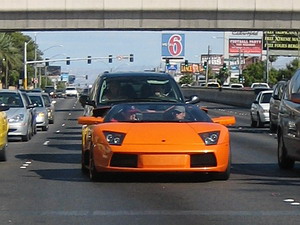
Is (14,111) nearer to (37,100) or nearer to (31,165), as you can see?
(37,100)

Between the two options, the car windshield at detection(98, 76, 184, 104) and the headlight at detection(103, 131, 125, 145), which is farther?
the car windshield at detection(98, 76, 184, 104)

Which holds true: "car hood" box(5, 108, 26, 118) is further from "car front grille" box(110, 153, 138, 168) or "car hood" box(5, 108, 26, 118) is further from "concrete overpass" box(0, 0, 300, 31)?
"concrete overpass" box(0, 0, 300, 31)

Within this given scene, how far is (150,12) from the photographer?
44.0 metres

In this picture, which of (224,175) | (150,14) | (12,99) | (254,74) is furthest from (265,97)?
(254,74)

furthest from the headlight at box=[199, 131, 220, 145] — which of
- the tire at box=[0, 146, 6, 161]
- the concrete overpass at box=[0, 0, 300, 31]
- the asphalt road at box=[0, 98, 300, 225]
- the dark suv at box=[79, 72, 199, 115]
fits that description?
the concrete overpass at box=[0, 0, 300, 31]

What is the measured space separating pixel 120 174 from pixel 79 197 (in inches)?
97.9

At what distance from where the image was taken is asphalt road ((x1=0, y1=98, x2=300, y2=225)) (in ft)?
34.1

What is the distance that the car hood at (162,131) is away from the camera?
13422mm

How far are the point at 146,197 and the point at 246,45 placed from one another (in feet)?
496

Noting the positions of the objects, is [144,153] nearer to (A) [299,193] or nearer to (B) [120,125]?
(B) [120,125]

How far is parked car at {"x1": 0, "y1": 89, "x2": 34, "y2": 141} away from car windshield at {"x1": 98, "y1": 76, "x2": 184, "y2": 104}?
7776 mm

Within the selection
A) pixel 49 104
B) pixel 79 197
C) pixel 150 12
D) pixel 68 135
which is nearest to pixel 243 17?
pixel 150 12

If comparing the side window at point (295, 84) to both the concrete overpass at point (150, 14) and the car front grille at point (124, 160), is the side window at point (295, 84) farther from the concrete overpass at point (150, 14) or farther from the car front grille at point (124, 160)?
the concrete overpass at point (150, 14)

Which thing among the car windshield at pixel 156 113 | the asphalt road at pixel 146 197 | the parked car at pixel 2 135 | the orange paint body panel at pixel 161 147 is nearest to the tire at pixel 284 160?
the asphalt road at pixel 146 197
